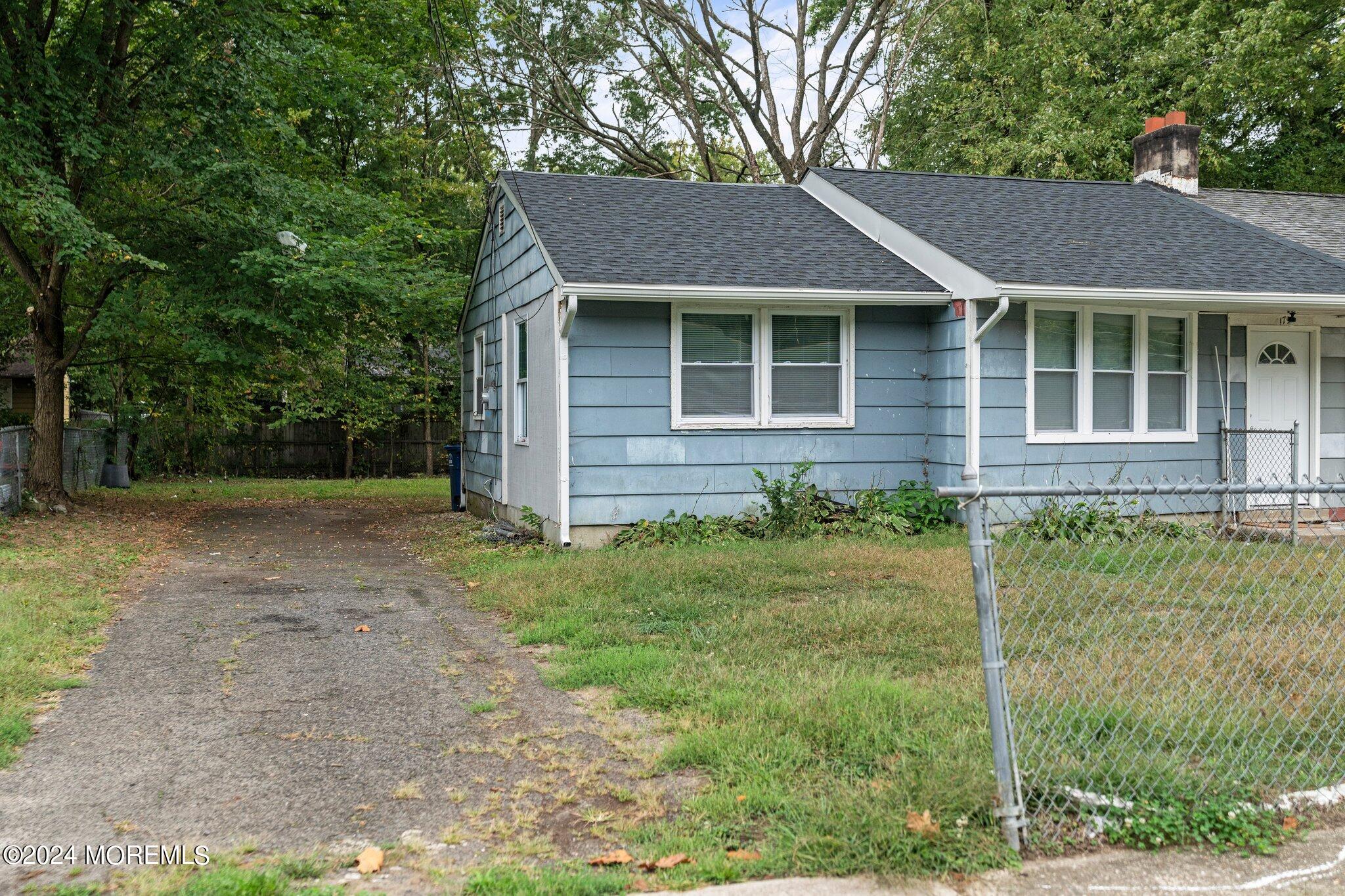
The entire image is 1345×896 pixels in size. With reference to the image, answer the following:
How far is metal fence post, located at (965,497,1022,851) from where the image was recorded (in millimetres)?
3355

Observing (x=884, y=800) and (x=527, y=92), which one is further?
(x=527, y=92)

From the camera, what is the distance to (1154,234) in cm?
1253

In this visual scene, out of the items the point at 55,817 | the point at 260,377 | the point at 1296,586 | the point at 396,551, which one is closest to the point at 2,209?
the point at 260,377

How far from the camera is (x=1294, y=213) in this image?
14781 mm

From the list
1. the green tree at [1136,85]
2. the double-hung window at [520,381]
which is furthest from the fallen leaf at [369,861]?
the green tree at [1136,85]

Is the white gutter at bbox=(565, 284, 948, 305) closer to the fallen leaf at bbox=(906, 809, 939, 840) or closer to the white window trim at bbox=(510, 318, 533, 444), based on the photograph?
the white window trim at bbox=(510, 318, 533, 444)

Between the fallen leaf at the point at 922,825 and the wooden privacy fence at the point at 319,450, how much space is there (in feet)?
72.6

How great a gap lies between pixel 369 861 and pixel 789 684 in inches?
96.0

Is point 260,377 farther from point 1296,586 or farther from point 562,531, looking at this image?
point 1296,586

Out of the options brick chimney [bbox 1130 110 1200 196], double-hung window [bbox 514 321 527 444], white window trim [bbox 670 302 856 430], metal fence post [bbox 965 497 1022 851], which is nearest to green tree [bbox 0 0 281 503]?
double-hung window [bbox 514 321 527 444]

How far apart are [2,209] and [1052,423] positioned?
41.3 ft

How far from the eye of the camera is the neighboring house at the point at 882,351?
10.5 meters

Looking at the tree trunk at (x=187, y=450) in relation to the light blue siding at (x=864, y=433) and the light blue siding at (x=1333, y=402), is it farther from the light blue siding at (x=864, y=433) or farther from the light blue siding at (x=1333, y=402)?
the light blue siding at (x=1333, y=402)

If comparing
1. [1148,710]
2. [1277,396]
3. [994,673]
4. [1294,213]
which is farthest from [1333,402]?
[994,673]
